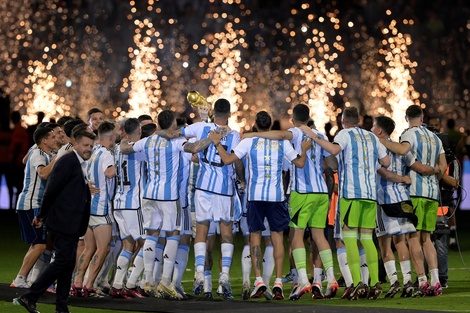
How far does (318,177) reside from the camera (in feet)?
55.3

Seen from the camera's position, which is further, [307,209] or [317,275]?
[317,275]

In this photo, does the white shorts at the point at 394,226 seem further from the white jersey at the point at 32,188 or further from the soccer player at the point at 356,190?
the white jersey at the point at 32,188

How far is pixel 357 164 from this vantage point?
54.2 ft

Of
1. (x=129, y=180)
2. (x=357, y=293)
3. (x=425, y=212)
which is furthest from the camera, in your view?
(x=425, y=212)

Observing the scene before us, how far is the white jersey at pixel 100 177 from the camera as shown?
55.0 ft

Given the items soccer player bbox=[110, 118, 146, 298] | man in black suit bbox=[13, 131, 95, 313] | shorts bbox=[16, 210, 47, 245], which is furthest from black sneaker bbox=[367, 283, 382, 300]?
shorts bbox=[16, 210, 47, 245]

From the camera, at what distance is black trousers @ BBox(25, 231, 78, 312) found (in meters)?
14.4

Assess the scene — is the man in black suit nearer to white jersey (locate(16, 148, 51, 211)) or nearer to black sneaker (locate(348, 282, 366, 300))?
white jersey (locate(16, 148, 51, 211))

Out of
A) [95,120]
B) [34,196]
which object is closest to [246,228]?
[95,120]

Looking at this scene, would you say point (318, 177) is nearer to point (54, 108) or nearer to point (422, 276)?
point (422, 276)

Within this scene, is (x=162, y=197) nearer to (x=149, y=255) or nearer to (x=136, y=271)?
(x=149, y=255)

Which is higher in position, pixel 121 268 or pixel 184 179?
pixel 184 179

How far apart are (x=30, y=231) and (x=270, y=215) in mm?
2999

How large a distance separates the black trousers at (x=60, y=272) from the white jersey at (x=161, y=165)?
2174 millimetres
